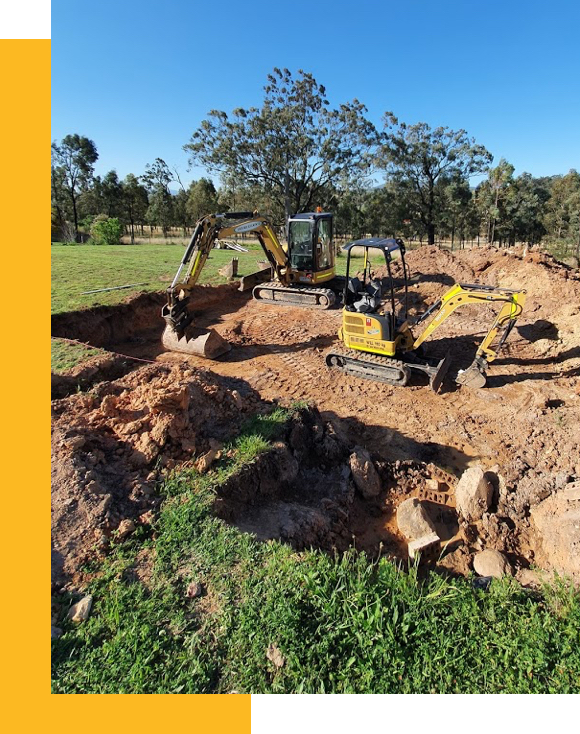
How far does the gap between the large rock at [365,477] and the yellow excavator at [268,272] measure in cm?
544

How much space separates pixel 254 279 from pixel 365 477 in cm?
1041

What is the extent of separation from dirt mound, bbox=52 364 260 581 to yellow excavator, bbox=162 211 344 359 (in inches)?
131

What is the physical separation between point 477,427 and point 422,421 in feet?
3.02

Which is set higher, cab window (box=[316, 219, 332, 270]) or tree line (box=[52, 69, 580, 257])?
tree line (box=[52, 69, 580, 257])

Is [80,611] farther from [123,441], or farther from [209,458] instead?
[123,441]

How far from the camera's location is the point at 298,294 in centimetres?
1365

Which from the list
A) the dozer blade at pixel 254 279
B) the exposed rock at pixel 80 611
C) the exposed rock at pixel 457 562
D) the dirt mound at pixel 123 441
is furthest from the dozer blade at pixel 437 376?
the dozer blade at pixel 254 279

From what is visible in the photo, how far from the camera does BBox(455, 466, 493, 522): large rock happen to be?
5551 mm

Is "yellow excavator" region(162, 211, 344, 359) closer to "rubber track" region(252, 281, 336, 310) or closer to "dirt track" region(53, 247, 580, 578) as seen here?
"rubber track" region(252, 281, 336, 310)

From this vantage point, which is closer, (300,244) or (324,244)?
(300,244)

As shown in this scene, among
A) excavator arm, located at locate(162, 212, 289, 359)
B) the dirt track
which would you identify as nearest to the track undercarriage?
the dirt track

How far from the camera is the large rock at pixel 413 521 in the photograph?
5227mm

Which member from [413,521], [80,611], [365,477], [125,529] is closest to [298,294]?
[365,477]

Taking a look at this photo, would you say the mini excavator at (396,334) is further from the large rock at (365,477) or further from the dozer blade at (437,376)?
the large rock at (365,477)
